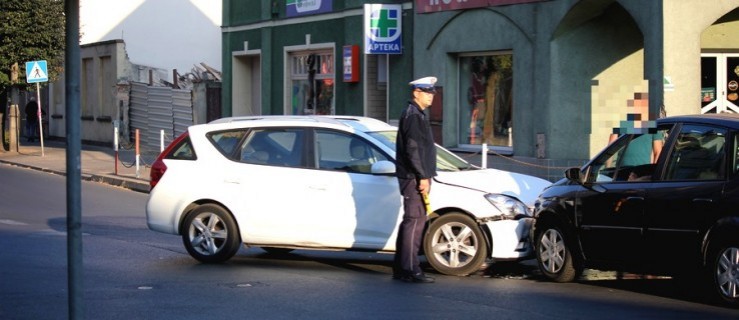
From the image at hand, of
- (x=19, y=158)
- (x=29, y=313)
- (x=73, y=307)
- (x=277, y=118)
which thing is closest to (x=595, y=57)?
(x=277, y=118)

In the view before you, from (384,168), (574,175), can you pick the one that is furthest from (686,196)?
(384,168)

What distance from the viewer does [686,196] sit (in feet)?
28.3

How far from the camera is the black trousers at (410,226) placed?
10008 mm

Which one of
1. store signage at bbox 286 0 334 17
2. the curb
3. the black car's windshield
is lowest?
the curb

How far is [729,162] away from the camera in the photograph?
843 cm

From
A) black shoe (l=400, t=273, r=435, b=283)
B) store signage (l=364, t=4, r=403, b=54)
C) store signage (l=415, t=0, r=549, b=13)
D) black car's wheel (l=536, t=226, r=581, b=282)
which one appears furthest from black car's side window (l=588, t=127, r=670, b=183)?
store signage (l=364, t=4, r=403, b=54)

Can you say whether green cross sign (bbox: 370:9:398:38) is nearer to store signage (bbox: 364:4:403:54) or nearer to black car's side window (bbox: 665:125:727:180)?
store signage (bbox: 364:4:403:54)

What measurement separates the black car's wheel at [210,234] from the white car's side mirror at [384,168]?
157cm

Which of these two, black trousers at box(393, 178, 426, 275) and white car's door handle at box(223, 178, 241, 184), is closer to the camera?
black trousers at box(393, 178, 426, 275)

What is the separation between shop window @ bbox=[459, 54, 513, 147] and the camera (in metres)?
21.5

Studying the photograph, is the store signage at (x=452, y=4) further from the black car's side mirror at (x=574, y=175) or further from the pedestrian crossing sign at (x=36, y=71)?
the pedestrian crossing sign at (x=36, y=71)

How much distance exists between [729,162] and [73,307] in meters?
5.27

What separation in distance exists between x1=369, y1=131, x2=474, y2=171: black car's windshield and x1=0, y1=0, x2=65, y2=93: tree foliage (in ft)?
85.1

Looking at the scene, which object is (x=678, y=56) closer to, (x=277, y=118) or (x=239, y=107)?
(x=277, y=118)
